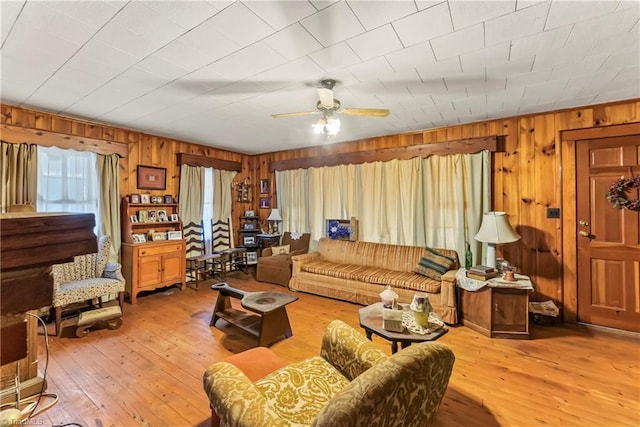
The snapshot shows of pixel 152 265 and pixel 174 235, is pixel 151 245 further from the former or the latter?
pixel 174 235

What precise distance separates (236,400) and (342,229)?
154 inches

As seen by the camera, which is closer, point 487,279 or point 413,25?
point 413,25

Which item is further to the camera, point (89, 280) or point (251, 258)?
point (251, 258)

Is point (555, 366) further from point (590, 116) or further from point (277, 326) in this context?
point (590, 116)

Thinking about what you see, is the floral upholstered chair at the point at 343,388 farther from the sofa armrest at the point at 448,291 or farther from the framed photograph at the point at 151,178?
the framed photograph at the point at 151,178

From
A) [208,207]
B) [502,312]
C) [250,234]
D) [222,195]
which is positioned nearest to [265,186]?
[222,195]

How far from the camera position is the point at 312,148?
5449mm

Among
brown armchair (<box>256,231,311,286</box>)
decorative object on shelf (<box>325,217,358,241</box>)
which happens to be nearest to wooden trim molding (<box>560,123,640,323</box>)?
decorative object on shelf (<box>325,217,358,241</box>)

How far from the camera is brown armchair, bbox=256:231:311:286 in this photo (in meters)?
4.86

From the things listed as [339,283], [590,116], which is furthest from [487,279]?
[590,116]

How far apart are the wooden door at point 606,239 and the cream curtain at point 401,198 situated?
977 mm

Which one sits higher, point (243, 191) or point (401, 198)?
point (243, 191)

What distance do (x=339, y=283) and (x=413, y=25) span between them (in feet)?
10.5

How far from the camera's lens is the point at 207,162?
5246 millimetres
